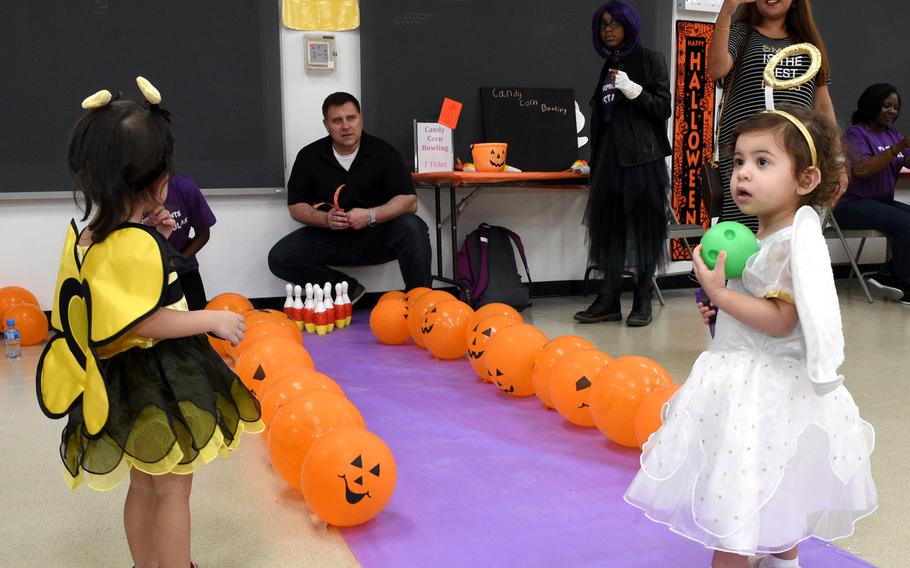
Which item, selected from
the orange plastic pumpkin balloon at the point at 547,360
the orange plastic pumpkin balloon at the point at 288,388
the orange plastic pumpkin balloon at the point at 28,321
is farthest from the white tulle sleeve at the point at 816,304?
the orange plastic pumpkin balloon at the point at 28,321

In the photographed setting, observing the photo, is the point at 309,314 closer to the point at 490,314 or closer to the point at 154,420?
the point at 490,314

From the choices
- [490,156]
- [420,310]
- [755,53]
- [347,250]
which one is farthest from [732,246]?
[347,250]

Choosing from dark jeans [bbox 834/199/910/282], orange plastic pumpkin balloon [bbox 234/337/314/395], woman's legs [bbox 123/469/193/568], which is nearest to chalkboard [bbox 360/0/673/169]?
dark jeans [bbox 834/199/910/282]

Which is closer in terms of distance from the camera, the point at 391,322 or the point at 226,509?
the point at 226,509

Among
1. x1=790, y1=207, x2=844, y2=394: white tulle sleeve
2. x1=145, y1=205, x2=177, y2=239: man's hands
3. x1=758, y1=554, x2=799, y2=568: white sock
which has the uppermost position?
x1=145, y1=205, x2=177, y2=239: man's hands

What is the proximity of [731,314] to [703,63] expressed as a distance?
4.61 m

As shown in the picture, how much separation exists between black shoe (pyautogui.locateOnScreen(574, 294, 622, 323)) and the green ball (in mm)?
2944

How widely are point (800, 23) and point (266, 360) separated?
85.8 inches

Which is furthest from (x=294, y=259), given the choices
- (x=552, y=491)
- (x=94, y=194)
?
(x=94, y=194)

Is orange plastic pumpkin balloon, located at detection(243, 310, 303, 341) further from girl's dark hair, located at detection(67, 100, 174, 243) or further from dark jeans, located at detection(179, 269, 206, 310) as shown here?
girl's dark hair, located at detection(67, 100, 174, 243)

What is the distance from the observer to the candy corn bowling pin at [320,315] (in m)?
4.07

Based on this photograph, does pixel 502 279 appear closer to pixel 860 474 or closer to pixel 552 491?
pixel 552 491

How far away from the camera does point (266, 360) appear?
2533 mm

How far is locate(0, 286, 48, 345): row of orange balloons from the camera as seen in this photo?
3.84 metres
